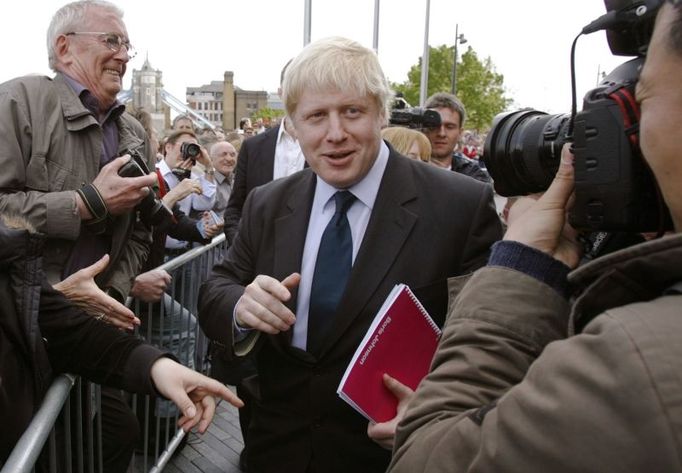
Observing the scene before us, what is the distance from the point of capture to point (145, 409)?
3.33 metres

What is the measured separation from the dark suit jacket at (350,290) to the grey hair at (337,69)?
0.95ft

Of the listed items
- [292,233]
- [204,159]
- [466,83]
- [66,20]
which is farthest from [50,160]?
[466,83]

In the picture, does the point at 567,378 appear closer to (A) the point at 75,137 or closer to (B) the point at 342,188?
(B) the point at 342,188

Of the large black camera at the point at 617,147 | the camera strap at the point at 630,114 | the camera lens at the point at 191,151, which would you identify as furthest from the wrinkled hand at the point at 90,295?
the camera lens at the point at 191,151

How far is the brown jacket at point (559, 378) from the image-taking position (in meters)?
0.75

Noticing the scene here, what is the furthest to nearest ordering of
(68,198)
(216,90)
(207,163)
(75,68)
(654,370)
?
1. (216,90)
2. (207,163)
3. (75,68)
4. (68,198)
5. (654,370)

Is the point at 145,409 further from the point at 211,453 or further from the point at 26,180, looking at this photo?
the point at 26,180

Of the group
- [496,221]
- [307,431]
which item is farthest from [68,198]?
[496,221]

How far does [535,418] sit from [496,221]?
1.25 m

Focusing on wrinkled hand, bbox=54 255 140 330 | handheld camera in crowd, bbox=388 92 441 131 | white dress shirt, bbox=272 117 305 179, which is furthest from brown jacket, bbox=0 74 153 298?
handheld camera in crowd, bbox=388 92 441 131

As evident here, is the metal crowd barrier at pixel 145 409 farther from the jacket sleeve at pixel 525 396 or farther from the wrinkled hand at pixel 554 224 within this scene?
the wrinkled hand at pixel 554 224

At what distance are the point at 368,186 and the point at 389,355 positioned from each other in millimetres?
655

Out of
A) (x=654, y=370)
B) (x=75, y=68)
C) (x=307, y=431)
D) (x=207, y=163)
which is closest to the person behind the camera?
Result: (x=654, y=370)

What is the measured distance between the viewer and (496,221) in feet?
6.65
